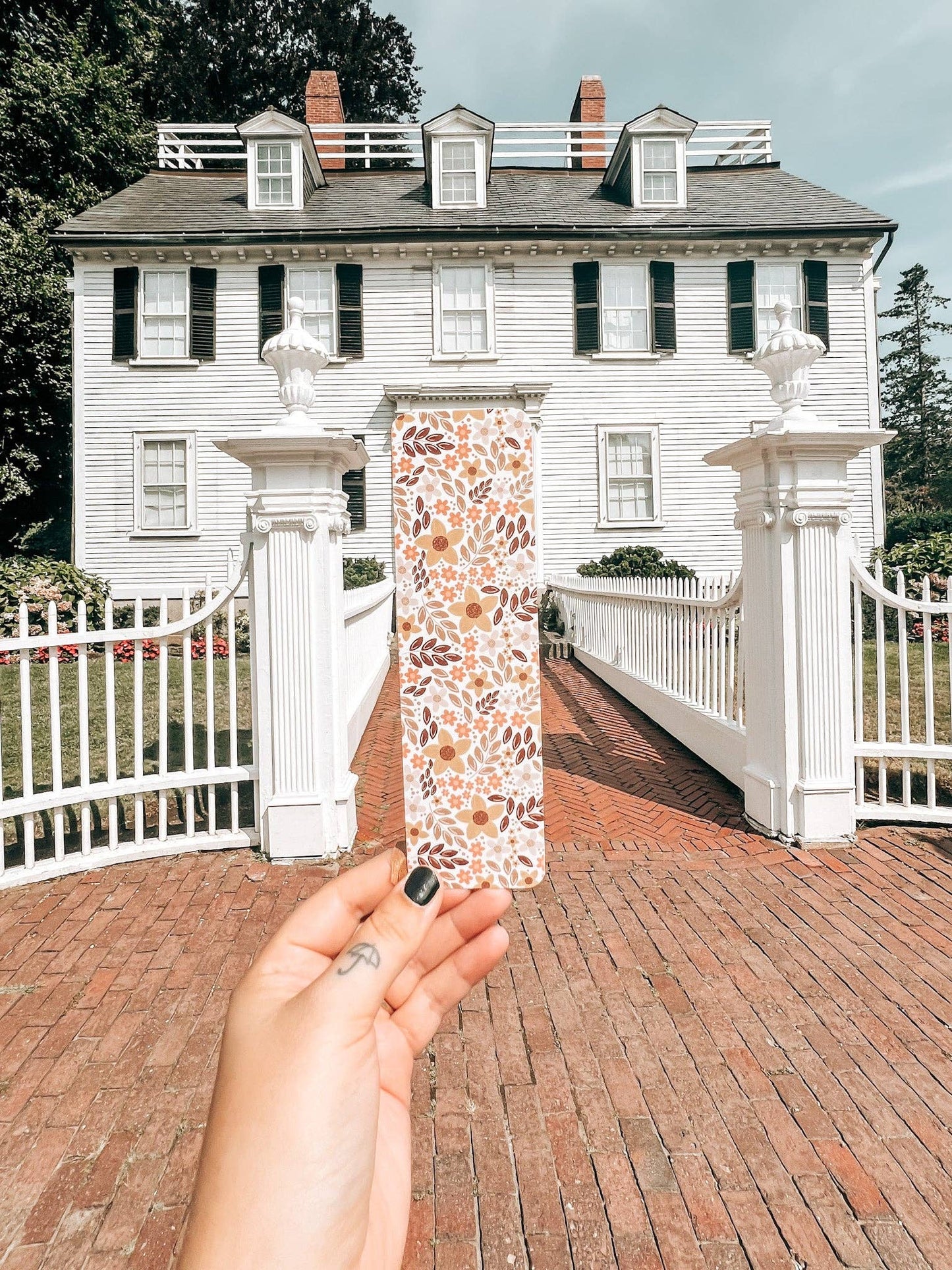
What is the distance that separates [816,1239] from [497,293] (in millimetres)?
16339

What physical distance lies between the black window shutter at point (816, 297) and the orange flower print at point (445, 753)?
17090 millimetres

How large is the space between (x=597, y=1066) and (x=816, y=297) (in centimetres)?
1727

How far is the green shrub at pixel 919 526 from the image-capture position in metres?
15.5

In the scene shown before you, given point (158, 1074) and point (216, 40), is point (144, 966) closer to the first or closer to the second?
point (158, 1074)

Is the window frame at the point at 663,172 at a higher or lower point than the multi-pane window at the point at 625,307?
higher

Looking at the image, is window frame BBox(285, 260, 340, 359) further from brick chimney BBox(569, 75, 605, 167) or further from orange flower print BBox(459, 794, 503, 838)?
orange flower print BBox(459, 794, 503, 838)

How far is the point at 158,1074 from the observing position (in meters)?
2.30

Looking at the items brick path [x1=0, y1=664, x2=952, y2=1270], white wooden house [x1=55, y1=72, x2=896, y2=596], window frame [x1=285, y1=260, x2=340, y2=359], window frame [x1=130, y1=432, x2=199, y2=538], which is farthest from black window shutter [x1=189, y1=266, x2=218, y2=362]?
brick path [x1=0, y1=664, x2=952, y2=1270]

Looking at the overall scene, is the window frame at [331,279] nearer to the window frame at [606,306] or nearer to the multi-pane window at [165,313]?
the multi-pane window at [165,313]

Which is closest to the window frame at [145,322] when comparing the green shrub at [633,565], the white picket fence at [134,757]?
the green shrub at [633,565]

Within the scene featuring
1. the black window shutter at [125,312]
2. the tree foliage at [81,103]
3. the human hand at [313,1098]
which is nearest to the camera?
the human hand at [313,1098]

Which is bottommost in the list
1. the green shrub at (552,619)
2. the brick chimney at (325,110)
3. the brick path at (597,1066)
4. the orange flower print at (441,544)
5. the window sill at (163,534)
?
the brick path at (597,1066)

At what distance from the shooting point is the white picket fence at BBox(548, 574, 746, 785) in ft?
16.8

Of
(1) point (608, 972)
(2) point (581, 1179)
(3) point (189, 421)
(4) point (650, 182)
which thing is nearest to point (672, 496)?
(4) point (650, 182)
